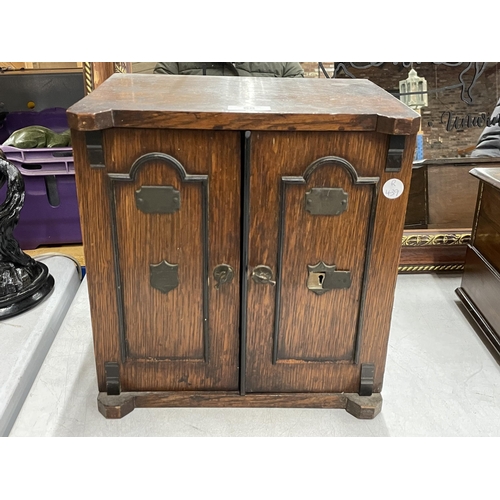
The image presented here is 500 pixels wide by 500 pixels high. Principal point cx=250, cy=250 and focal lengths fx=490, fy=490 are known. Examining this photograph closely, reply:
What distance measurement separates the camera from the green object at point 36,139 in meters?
2.16

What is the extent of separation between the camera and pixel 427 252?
2035 millimetres

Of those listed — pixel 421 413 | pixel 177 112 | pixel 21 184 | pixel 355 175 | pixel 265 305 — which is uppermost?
pixel 177 112

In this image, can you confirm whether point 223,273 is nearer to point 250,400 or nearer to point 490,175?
point 250,400

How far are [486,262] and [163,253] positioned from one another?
112 centimetres

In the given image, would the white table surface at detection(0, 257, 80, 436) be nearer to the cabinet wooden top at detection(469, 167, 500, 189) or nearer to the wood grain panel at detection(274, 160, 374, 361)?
the wood grain panel at detection(274, 160, 374, 361)

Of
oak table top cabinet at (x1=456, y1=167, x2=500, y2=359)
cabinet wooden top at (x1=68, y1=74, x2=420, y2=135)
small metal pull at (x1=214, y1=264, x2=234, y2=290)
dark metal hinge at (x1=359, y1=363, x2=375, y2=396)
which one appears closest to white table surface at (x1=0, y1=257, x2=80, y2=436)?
small metal pull at (x1=214, y1=264, x2=234, y2=290)

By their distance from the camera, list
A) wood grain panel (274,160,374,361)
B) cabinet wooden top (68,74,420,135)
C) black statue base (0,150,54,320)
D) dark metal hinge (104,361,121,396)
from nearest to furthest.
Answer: cabinet wooden top (68,74,420,135)
wood grain panel (274,160,374,361)
dark metal hinge (104,361,121,396)
black statue base (0,150,54,320)

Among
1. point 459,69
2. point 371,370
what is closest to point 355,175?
point 371,370

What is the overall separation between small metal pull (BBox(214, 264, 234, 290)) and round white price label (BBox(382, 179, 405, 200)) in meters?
0.39

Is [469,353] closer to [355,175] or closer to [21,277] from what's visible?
[355,175]

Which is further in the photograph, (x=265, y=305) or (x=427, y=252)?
(x=427, y=252)

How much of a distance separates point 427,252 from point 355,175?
112 centimetres

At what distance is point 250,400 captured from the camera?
50.9 inches

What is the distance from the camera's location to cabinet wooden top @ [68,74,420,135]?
980 mm
